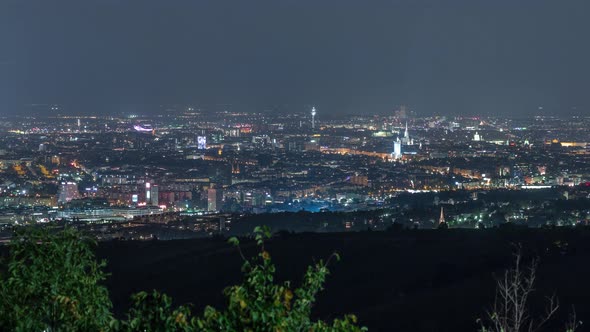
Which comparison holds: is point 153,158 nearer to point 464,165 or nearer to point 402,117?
point 464,165

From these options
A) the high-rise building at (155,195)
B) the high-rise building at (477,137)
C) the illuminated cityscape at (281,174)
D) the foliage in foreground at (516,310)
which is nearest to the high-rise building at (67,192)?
the illuminated cityscape at (281,174)

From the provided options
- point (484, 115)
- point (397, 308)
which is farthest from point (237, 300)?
point (484, 115)

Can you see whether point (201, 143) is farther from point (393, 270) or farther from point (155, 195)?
point (393, 270)

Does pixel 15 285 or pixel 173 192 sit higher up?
pixel 15 285

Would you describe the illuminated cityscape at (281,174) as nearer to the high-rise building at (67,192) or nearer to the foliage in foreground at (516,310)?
the high-rise building at (67,192)

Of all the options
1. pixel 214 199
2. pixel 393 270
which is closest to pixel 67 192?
pixel 214 199

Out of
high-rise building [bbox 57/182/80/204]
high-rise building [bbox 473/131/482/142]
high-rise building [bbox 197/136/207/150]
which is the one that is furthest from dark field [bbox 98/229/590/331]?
high-rise building [bbox 473/131/482/142]
